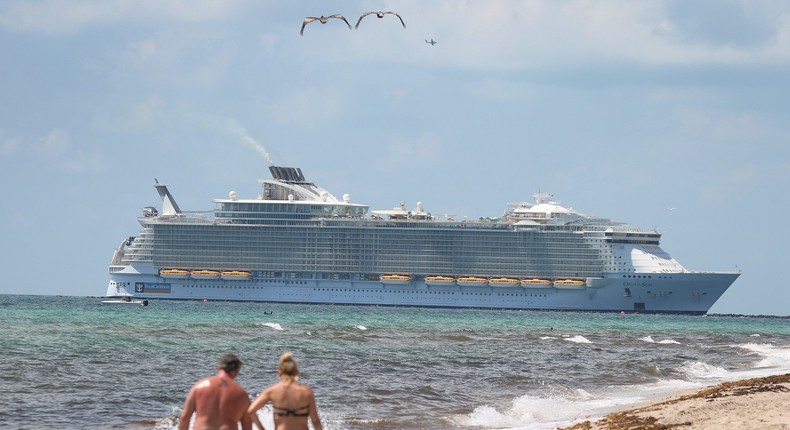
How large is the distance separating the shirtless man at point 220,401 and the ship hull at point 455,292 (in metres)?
89.9

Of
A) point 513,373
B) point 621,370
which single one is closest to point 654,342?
point 621,370

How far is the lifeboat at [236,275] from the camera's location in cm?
10406

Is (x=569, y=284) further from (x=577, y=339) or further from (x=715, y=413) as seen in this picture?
(x=715, y=413)

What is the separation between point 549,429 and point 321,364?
44.6ft

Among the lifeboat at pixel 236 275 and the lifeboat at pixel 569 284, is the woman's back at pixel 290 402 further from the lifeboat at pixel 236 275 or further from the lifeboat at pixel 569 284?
the lifeboat at pixel 236 275

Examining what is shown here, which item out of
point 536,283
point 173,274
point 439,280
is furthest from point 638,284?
point 173,274

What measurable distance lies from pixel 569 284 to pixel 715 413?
8380cm

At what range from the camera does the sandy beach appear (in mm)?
16562

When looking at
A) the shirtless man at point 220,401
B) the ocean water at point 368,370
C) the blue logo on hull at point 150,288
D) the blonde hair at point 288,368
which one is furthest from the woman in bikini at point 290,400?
the blue logo on hull at point 150,288

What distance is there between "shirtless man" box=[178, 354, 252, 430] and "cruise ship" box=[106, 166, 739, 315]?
8986 centimetres

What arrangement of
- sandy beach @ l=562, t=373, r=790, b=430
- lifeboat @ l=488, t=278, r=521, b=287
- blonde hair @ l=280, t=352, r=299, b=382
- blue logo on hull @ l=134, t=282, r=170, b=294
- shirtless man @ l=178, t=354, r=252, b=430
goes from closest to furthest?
blonde hair @ l=280, t=352, r=299, b=382 → shirtless man @ l=178, t=354, r=252, b=430 → sandy beach @ l=562, t=373, r=790, b=430 → lifeboat @ l=488, t=278, r=521, b=287 → blue logo on hull @ l=134, t=282, r=170, b=294

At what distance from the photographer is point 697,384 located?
93.6 ft

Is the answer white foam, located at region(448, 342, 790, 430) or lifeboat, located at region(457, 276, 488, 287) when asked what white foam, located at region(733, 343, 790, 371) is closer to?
white foam, located at region(448, 342, 790, 430)

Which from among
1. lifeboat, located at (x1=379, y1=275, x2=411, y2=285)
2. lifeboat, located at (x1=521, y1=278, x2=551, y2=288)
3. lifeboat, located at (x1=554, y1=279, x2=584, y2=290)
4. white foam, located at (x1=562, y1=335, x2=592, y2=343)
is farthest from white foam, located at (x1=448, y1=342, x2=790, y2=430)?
lifeboat, located at (x1=379, y1=275, x2=411, y2=285)
